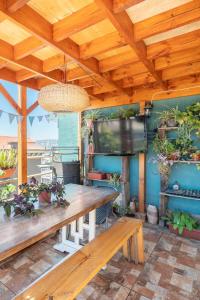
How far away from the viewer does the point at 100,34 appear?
Answer: 185 cm

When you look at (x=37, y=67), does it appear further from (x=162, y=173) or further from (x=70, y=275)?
(x=162, y=173)

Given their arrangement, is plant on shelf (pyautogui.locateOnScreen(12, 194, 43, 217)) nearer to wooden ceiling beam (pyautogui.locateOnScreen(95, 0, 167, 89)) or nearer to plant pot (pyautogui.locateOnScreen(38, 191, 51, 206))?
plant pot (pyautogui.locateOnScreen(38, 191, 51, 206))

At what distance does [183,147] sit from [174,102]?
853mm

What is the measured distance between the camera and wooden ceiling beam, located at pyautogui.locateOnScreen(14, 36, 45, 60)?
1834mm

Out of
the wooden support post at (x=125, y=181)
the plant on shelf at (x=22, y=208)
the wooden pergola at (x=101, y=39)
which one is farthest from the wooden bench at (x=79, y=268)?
the wooden pergola at (x=101, y=39)

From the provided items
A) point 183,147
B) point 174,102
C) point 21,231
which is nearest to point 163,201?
point 183,147

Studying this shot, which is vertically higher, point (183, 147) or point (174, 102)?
point (174, 102)

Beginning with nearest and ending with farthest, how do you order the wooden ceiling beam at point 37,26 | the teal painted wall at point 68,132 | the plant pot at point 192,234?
1. the wooden ceiling beam at point 37,26
2. the plant pot at point 192,234
3. the teal painted wall at point 68,132

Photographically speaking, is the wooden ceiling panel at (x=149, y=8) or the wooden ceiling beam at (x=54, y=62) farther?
the wooden ceiling beam at (x=54, y=62)

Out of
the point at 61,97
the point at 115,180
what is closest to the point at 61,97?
the point at 61,97

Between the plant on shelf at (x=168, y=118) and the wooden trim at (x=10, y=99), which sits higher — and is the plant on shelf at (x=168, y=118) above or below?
below

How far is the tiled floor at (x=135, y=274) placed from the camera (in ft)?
5.92

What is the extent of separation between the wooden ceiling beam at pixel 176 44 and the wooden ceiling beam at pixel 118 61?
210mm

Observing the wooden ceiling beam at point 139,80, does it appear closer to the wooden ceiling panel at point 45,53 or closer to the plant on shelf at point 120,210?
the wooden ceiling panel at point 45,53
